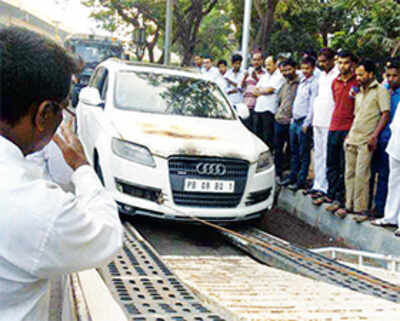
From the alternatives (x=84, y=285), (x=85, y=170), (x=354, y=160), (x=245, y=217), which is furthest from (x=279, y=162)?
(x=85, y=170)

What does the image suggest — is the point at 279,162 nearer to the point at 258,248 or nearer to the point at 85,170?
the point at 258,248

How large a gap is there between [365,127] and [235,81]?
4385 mm

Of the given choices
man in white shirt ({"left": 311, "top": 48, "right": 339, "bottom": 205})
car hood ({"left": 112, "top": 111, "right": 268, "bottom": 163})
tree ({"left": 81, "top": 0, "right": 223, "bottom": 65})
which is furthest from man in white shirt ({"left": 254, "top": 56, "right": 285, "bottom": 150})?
tree ({"left": 81, "top": 0, "right": 223, "bottom": 65})

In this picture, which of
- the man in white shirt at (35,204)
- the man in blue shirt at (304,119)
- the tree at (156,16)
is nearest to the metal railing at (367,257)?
the man in blue shirt at (304,119)

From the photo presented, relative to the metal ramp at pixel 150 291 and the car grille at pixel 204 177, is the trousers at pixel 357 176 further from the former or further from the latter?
the metal ramp at pixel 150 291

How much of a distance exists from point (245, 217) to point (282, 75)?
3.58m

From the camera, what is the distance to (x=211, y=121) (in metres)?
6.27

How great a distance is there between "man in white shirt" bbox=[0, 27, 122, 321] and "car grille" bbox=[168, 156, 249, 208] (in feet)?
12.4

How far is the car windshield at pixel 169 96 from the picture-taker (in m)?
6.31

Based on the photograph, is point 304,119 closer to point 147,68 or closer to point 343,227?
point 343,227

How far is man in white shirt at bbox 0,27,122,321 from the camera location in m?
1.23

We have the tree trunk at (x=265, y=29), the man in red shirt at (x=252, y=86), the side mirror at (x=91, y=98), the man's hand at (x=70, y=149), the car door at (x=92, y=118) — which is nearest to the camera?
the man's hand at (x=70, y=149)

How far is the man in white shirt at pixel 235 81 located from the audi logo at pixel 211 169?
4668 millimetres

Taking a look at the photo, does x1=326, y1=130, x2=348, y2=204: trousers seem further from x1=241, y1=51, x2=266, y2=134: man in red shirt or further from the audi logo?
x1=241, y1=51, x2=266, y2=134: man in red shirt
